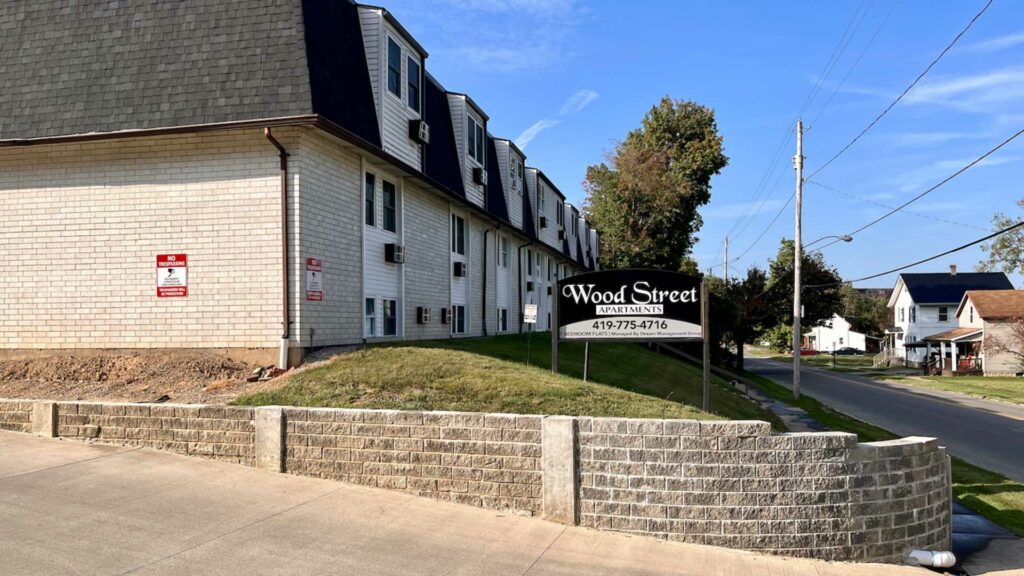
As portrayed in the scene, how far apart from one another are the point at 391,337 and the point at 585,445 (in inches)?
357

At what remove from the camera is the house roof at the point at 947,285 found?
62.0m

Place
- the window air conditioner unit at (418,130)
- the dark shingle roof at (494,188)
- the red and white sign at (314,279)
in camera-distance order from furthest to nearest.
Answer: the dark shingle roof at (494,188), the window air conditioner unit at (418,130), the red and white sign at (314,279)

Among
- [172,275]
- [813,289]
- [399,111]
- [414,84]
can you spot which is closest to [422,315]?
[399,111]

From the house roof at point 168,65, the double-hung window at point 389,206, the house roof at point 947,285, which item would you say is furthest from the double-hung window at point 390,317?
the house roof at point 947,285

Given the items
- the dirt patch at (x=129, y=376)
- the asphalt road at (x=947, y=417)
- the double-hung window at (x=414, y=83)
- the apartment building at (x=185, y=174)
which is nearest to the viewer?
the dirt patch at (x=129, y=376)

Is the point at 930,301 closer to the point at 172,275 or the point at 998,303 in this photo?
the point at 998,303

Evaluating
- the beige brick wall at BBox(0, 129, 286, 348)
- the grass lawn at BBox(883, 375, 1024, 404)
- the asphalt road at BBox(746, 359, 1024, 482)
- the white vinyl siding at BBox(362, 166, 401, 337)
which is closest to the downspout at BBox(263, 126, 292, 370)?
the beige brick wall at BBox(0, 129, 286, 348)

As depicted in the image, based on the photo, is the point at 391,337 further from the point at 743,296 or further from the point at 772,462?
the point at 743,296

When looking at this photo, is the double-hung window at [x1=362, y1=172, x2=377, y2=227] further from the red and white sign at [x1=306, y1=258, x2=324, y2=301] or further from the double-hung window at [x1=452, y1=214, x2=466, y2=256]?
the double-hung window at [x1=452, y1=214, x2=466, y2=256]

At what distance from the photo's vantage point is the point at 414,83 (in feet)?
54.4

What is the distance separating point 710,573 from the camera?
20.5ft

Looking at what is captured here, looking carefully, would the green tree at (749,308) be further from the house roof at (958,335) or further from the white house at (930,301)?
the white house at (930,301)

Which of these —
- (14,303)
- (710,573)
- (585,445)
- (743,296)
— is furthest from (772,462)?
(743,296)

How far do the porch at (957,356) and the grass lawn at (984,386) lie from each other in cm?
383
